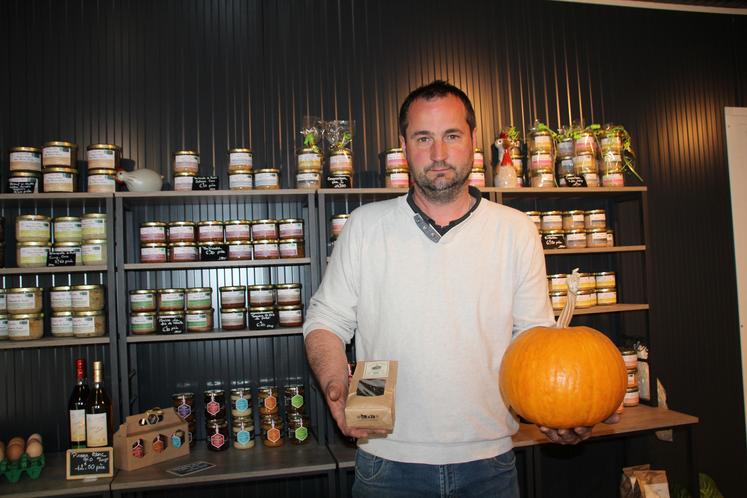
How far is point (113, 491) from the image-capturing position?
2.33 m

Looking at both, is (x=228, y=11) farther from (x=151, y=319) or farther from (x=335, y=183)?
(x=151, y=319)

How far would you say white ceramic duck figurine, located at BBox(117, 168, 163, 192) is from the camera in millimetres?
2680

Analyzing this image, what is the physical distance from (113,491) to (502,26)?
3.11 metres

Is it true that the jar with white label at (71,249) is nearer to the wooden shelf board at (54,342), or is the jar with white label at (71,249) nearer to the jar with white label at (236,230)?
the wooden shelf board at (54,342)

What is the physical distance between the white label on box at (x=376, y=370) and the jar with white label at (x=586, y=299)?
80.2 inches

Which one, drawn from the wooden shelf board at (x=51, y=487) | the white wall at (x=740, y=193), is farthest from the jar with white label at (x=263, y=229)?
the white wall at (x=740, y=193)

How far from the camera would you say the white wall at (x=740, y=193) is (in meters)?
3.60

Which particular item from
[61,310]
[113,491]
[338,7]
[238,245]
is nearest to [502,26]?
[338,7]

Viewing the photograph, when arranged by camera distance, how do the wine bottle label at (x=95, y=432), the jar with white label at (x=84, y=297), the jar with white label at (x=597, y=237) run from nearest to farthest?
the wine bottle label at (x=95, y=432) < the jar with white label at (x=84, y=297) < the jar with white label at (x=597, y=237)

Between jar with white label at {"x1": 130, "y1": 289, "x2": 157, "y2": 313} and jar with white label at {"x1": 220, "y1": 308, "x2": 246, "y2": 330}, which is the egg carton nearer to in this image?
jar with white label at {"x1": 130, "y1": 289, "x2": 157, "y2": 313}

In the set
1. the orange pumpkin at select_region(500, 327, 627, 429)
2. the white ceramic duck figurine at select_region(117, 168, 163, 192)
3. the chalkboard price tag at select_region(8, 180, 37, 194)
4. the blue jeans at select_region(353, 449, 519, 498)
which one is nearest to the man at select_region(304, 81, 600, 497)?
the blue jeans at select_region(353, 449, 519, 498)

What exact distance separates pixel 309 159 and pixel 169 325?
1018 mm

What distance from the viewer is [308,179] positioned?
9.27ft

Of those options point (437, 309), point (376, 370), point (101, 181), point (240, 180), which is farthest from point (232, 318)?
point (376, 370)
